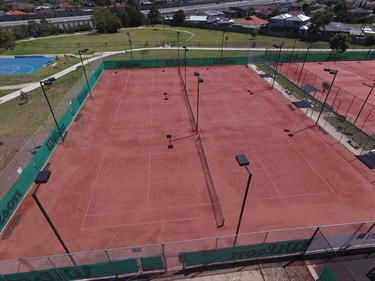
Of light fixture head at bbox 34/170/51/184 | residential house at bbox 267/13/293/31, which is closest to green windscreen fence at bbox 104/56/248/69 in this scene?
light fixture head at bbox 34/170/51/184

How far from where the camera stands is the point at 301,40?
72625mm

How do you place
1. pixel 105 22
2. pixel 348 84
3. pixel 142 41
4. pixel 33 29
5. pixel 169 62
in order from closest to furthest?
pixel 348 84, pixel 169 62, pixel 142 41, pixel 33 29, pixel 105 22

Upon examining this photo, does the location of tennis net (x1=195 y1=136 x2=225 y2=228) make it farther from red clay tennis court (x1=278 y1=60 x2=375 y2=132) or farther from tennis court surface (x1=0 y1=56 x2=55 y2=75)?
tennis court surface (x1=0 y1=56 x2=55 y2=75)

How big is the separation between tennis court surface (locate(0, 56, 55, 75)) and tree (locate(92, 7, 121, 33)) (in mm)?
35760

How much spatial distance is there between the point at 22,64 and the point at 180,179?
181 feet

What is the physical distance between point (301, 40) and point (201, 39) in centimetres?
3175

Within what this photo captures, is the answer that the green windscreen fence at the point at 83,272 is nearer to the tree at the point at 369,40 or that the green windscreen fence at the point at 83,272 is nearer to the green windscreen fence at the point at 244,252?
the green windscreen fence at the point at 244,252

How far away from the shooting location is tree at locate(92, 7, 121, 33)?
8619cm

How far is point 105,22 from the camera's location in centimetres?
8619

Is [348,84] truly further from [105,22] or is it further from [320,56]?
[105,22]

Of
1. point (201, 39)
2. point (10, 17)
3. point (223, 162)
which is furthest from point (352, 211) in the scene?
point (10, 17)

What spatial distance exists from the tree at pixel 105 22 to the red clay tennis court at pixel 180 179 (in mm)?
69513

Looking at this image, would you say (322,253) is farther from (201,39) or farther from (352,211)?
(201,39)

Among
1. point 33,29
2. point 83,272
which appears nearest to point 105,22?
point 33,29
